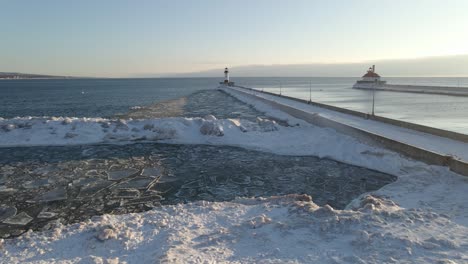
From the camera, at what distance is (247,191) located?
25.0 ft

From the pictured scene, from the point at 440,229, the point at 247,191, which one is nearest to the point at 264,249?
the point at 440,229

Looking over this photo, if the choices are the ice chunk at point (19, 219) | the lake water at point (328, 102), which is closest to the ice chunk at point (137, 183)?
the ice chunk at point (19, 219)

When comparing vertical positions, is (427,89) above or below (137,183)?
above

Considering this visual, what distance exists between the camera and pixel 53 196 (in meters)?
7.43

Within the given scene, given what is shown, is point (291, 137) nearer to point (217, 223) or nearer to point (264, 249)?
point (217, 223)

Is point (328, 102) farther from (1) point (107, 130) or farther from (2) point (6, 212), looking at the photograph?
(2) point (6, 212)

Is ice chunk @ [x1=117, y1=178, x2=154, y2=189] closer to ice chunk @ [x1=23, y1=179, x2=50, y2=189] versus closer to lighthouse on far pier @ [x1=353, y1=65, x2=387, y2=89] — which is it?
ice chunk @ [x1=23, y1=179, x2=50, y2=189]

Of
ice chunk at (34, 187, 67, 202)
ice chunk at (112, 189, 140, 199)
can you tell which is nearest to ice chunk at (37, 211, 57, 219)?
ice chunk at (34, 187, 67, 202)

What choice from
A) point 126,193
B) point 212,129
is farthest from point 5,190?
point 212,129

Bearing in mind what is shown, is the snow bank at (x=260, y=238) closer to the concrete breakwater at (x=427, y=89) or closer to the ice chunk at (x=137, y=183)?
the ice chunk at (x=137, y=183)

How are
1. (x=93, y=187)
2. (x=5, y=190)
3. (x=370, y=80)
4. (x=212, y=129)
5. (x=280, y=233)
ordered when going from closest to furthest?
1. (x=280, y=233)
2. (x=5, y=190)
3. (x=93, y=187)
4. (x=212, y=129)
5. (x=370, y=80)

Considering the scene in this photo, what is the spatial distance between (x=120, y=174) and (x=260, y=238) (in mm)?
5670

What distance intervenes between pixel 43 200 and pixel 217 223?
413cm

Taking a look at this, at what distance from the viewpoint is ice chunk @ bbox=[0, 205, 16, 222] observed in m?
6.32
